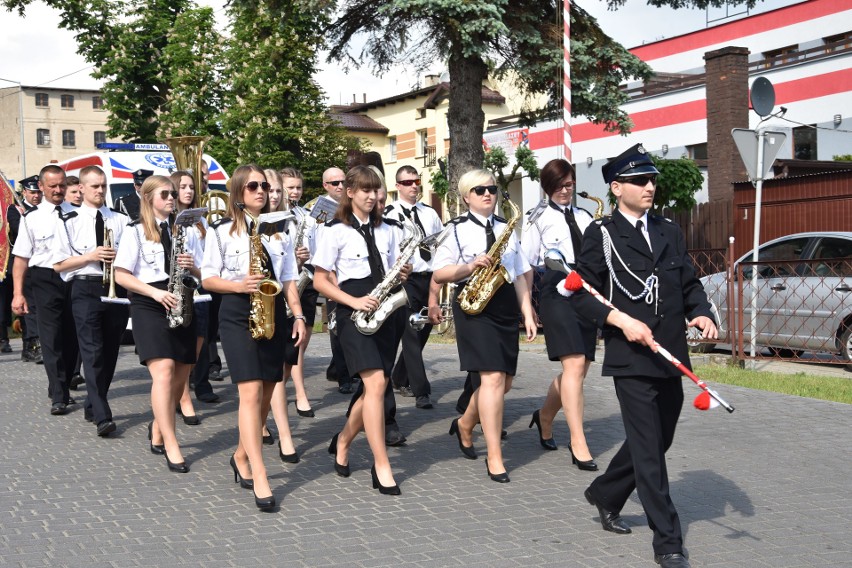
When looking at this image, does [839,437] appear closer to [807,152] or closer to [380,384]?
[380,384]

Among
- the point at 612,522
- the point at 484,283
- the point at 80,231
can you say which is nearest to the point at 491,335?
the point at 484,283

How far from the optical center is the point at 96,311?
9.02 metres

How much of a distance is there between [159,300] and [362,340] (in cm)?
163

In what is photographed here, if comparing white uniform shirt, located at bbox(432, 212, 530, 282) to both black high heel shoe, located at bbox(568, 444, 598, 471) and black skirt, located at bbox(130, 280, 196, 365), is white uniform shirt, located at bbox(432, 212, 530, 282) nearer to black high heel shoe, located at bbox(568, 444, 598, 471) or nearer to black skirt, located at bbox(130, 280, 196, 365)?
black high heel shoe, located at bbox(568, 444, 598, 471)

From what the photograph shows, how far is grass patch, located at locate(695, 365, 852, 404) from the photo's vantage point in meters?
10.7

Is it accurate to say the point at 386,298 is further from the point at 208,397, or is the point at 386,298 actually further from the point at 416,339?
the point at 208,397

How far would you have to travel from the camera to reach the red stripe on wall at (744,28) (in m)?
35.3

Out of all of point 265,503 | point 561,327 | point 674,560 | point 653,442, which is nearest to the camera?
point 674,560

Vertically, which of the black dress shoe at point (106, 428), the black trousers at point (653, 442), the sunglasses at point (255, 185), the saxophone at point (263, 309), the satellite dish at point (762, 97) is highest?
the satellite dish at point (762, 97)

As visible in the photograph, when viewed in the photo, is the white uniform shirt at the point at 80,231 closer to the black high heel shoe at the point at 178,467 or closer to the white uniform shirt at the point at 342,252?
the black high heel shoe at the point at 178,467

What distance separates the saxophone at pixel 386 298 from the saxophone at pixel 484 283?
0.42m

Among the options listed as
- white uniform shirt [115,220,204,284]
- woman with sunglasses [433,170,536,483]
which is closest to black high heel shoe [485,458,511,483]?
woman with sunglasses [433,170,536,483]

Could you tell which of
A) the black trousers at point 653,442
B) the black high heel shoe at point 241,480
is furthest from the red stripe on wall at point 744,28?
the black trousers at point 653,442

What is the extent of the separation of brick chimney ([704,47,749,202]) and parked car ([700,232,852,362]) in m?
12.4
